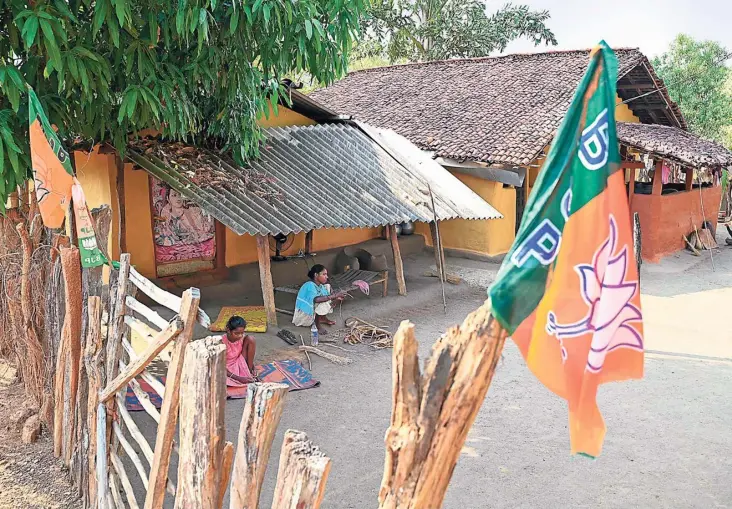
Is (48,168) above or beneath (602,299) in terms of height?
above

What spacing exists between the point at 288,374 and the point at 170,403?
12.9 ft

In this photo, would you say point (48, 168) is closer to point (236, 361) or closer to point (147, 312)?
point (147, 312)

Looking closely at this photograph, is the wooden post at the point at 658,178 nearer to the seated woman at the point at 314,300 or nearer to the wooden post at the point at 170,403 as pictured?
the seated woman at the point at 314,300

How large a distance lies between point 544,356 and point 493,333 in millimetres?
299

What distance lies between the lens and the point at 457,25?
22.8 meters

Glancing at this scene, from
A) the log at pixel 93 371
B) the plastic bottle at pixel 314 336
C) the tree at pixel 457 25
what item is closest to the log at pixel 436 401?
the log at pixel 93 371

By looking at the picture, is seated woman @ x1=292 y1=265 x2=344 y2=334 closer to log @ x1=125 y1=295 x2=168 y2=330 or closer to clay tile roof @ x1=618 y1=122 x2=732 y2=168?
log @ x1=125 y1=295 x2=168 y2=330

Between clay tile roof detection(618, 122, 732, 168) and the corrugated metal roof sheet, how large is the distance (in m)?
4.09

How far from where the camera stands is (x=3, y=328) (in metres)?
6.63

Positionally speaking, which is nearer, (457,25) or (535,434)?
(535,434)

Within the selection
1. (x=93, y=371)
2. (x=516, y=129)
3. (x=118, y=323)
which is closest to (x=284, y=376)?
(x=93, y=371)

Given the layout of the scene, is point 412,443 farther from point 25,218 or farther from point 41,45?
point 25,218

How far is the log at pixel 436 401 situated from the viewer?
1.97 meters

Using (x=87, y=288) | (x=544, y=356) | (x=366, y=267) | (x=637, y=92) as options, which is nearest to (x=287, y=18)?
(x=87, y=288)
